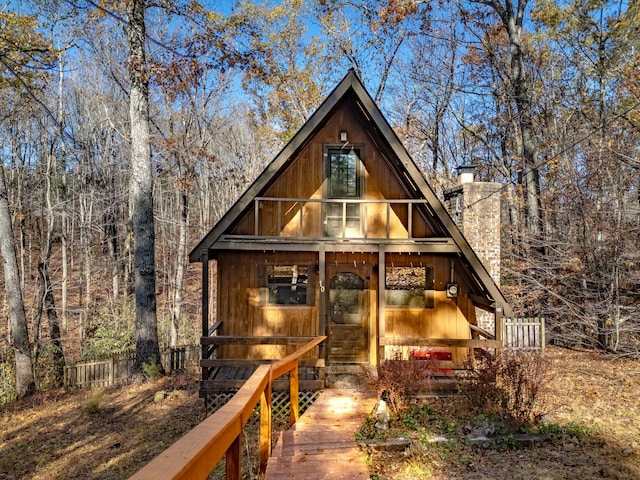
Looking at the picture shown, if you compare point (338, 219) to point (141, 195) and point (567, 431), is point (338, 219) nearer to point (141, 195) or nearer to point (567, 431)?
point (141, 195)

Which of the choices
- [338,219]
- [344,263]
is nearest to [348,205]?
[338,219]

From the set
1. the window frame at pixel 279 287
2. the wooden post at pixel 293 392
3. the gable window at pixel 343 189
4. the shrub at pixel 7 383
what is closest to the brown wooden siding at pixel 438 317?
the window frame at pixel 279 287

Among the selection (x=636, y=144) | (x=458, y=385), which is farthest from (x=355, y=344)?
(x=636, y=144)

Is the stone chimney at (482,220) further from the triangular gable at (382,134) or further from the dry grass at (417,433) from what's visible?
the dry grass at (417,433)

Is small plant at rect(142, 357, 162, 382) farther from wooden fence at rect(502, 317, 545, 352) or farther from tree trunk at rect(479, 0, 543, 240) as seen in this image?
tree trunk at rect(479, 0, 543, 240)

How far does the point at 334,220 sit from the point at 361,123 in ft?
8.75

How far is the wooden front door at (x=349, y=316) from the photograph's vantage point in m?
10.2

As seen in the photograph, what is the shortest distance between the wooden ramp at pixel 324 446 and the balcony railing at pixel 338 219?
4.37 meters

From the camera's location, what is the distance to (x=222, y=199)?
83.1 ft

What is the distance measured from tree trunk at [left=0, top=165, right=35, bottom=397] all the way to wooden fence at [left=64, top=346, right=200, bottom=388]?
123 cm

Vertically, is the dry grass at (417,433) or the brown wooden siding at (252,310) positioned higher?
the brown wooden siding at (252,310)

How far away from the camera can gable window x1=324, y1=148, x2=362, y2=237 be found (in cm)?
1019

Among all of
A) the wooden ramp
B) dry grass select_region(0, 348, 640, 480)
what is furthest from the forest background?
the wooden ramp

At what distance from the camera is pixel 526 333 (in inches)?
509
